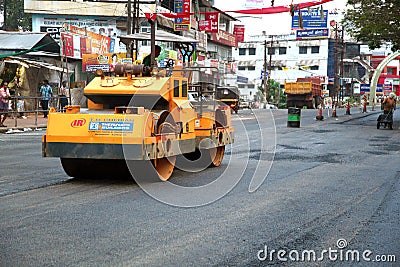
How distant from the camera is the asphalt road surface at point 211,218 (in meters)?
5.59

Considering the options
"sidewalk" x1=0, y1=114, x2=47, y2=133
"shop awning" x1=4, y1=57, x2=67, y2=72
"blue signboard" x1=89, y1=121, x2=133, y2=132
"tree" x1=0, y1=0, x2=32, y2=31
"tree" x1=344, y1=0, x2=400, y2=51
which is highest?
"tree" x1=0, y1=0, x2=32, y2=31

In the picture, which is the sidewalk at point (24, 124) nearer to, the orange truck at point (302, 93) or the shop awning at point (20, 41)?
the shop awning at point (20, 41)

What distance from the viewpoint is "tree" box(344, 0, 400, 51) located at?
→ 2612cm

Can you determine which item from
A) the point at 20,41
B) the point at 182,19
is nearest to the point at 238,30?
the point at 182,19

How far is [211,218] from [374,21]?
2195 cm

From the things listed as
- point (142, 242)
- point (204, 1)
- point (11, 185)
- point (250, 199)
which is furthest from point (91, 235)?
point (204, 1)

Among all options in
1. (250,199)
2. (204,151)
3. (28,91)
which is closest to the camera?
(250,199)

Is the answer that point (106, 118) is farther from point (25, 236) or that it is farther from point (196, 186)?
point (25, 236)

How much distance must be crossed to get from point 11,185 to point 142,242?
4128mm

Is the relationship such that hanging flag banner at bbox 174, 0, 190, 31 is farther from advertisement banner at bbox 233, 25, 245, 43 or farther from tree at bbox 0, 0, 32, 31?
advertisement banner at bbox 233, 25, 245, 43

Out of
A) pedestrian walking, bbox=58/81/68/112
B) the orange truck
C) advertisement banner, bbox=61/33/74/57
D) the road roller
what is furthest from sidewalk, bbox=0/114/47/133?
the orange truck

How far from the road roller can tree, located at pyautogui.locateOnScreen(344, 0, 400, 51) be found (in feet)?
55.7

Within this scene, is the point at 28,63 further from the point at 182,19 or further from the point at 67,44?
the point at 182,19

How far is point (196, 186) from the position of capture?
952cm
